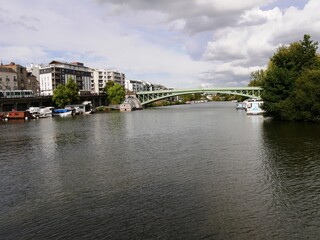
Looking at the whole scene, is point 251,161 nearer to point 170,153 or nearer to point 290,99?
point 170,153

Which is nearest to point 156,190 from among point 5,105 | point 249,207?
point 249,207

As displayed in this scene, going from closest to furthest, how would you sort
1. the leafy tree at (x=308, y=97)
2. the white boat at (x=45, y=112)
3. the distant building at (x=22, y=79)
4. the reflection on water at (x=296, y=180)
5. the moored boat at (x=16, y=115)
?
1. the reflection on water at (x=296, y=180)
2. the leafy tree at (x=308, y=97)
3. the moored boat at (x=16, y=115)
4. the white boat at (x=45, y=112)
5. the distant building at (x=22, y=79)

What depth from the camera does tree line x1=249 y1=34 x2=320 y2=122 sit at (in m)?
49.5

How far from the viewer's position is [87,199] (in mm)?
17375

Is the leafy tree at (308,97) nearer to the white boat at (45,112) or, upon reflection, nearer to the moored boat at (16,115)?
the moored boat at (16,115)

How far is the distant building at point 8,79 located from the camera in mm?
111250

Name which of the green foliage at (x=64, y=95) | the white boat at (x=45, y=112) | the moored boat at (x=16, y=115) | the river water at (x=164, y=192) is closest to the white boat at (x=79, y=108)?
the green foliage at (x=64, y=95)

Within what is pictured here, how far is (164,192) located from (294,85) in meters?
44.0

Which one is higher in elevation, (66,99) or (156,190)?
(66,99)

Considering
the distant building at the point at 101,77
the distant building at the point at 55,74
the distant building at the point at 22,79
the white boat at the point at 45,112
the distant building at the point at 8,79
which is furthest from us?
the distant building at the point at 101,77

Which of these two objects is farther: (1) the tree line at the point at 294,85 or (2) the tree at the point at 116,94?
(2) the tree at the point at 116,94

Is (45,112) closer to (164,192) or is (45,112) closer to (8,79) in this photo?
(8,79)

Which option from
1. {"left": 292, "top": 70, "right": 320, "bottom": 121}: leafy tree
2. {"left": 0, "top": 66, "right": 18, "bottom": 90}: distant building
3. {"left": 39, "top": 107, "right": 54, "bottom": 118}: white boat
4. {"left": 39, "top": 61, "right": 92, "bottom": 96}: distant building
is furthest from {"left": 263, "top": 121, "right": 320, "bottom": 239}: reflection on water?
{"left": 39, "top": 61, "right": 92, "bottom": 96}: distant building

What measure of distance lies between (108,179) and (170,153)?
9223 mm
